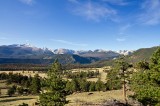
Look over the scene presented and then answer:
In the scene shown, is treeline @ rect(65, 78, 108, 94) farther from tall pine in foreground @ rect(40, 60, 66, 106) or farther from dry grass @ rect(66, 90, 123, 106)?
tall pine in foreground @ rect(40, 60, 66, 106)

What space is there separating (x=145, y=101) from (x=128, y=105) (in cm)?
2004

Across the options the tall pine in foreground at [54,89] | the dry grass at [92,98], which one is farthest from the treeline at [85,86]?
the tall pine in foreground at [54,89]

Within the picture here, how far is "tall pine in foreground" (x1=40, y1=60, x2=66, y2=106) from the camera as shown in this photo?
5188 cm

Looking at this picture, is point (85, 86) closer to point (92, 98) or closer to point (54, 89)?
point (92, 98)

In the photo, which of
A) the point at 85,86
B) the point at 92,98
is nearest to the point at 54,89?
the point at 92,98

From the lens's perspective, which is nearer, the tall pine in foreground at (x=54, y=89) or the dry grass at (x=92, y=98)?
the tall pine in foreground at (x=54, y=89)

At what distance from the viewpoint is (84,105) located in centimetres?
7294

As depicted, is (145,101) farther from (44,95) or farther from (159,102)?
(44,95)

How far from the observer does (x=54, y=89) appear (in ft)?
172

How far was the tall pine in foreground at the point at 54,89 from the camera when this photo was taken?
51.9 metres

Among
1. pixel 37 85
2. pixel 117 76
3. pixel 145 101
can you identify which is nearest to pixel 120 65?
pixel 117 76

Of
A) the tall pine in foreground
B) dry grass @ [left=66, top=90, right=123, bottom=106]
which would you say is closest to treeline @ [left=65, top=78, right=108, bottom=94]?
dry grass @ [left=66, top=90, right=123, bottom=106]

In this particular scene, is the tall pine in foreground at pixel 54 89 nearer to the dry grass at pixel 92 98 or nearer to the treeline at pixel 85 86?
the dry grass at pixel 92 98

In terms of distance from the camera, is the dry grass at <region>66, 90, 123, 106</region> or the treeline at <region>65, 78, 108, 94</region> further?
the treeline at <region>65, 78, 108, 94</region>
